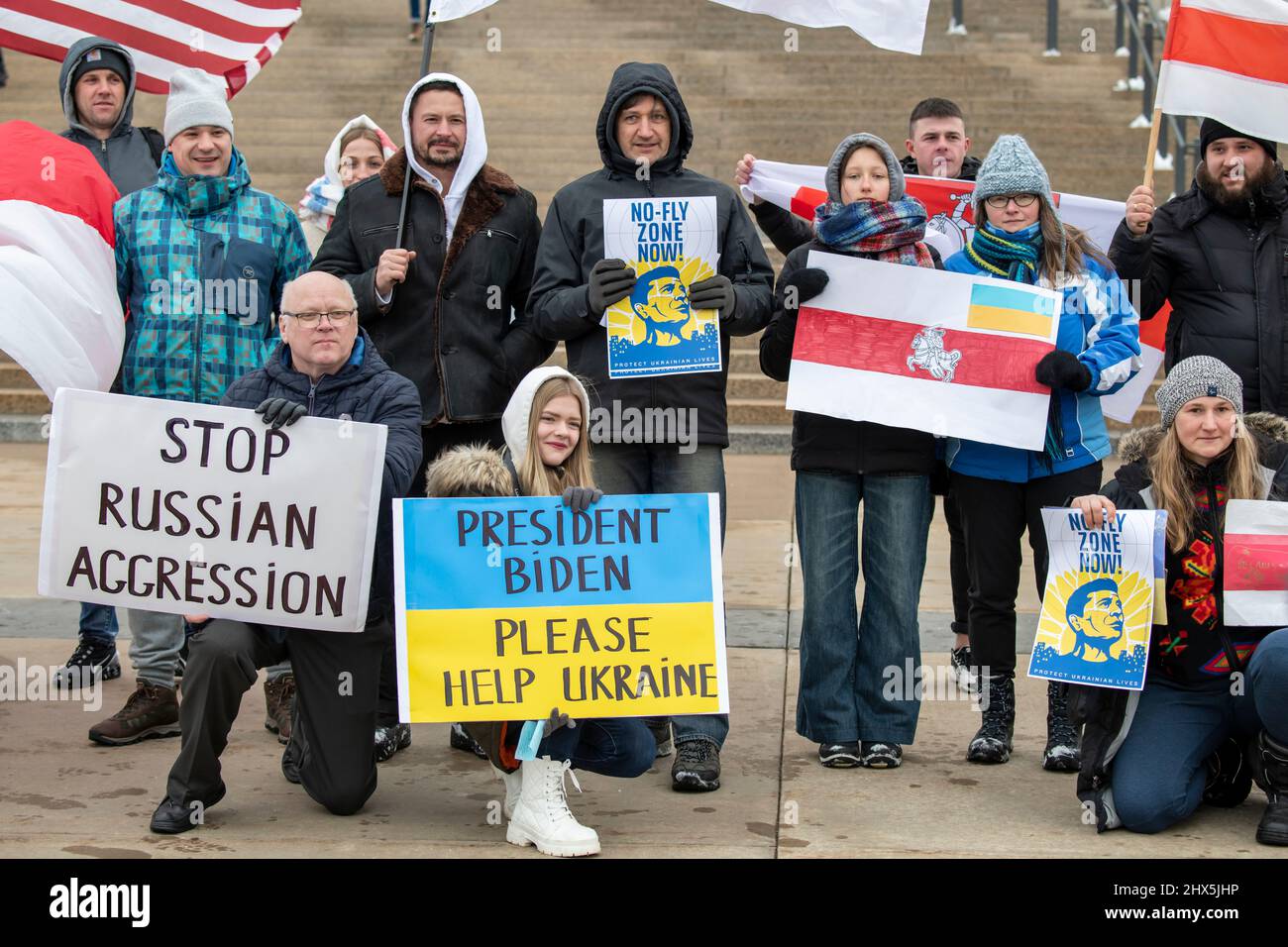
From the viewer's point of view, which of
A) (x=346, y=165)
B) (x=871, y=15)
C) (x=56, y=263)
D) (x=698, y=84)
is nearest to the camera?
(x=56, y=263)

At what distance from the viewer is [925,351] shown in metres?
5.48

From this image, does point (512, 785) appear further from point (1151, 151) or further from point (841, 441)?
point (1151, 151)

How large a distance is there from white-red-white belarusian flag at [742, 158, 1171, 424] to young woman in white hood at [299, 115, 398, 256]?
1500mm

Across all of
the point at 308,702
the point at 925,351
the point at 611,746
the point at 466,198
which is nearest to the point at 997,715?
the point at 925,351

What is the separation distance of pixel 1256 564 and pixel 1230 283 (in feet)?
4.52

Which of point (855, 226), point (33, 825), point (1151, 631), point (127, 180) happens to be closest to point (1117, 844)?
point (1151, 631)

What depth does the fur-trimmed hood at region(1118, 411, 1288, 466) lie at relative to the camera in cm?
507

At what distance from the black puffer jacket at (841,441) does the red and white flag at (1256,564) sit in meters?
1.03

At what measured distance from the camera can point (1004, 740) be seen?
217 inches

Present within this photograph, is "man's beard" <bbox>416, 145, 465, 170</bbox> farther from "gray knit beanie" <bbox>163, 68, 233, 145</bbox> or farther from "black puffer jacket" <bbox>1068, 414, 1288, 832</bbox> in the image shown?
"black puffer jacket" <bbox>1068, 414, 1288, 832</bbox>

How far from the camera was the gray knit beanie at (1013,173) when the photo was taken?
525 centimetres

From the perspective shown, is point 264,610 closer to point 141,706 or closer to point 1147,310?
point 141,706

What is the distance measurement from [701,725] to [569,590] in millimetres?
800

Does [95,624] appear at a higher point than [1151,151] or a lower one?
lower
